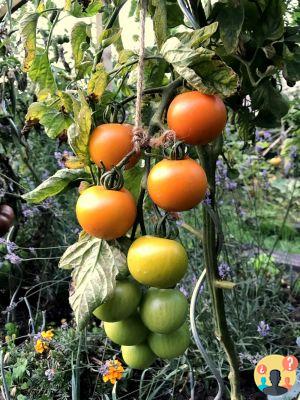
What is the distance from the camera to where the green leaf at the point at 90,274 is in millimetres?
471

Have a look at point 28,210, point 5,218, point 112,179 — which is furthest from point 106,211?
point 28,210

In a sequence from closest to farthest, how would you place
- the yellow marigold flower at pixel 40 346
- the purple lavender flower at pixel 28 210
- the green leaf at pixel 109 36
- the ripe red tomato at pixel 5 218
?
the green leaf at pixel 109 36, the yellow marigold flower at pixel 40 346, the ripe red tomato at pixel 5 218, the purple lavender flower at pixel 28 210

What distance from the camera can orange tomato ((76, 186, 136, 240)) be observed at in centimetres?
44

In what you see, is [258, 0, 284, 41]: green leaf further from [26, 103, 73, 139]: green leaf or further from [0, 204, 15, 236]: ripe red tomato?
[0, 204, 15, 236]: ripe red tomato

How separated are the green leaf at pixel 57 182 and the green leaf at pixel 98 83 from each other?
0.10 metres

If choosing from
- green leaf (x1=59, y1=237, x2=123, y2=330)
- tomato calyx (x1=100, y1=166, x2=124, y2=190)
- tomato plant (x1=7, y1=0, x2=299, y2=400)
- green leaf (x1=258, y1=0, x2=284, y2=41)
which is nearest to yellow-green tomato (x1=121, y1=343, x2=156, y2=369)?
tomato plant (x1=7, y1=0, x2=299, y2=400)

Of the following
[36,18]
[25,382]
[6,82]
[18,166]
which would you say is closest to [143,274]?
[36,18]

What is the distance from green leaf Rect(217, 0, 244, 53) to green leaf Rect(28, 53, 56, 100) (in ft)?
0.80

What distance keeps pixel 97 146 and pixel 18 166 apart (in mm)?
1762

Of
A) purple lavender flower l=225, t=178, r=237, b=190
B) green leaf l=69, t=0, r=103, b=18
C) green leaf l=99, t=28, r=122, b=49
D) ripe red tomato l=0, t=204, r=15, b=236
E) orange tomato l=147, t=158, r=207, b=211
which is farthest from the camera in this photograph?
purple lavender flower l=225, t=178, r=237, b=190

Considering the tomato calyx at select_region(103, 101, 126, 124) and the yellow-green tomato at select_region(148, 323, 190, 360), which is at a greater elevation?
the tomato calyx at select_region(103, 101, 126, 124)

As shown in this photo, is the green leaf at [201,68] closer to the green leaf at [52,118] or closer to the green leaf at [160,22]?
the green leaf at [160,22]

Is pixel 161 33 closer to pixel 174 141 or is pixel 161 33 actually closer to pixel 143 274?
pixel 174 141

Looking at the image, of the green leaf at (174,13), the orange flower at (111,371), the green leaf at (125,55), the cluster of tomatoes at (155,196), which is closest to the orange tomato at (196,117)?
the cluster of tomatoes at (155,196)
